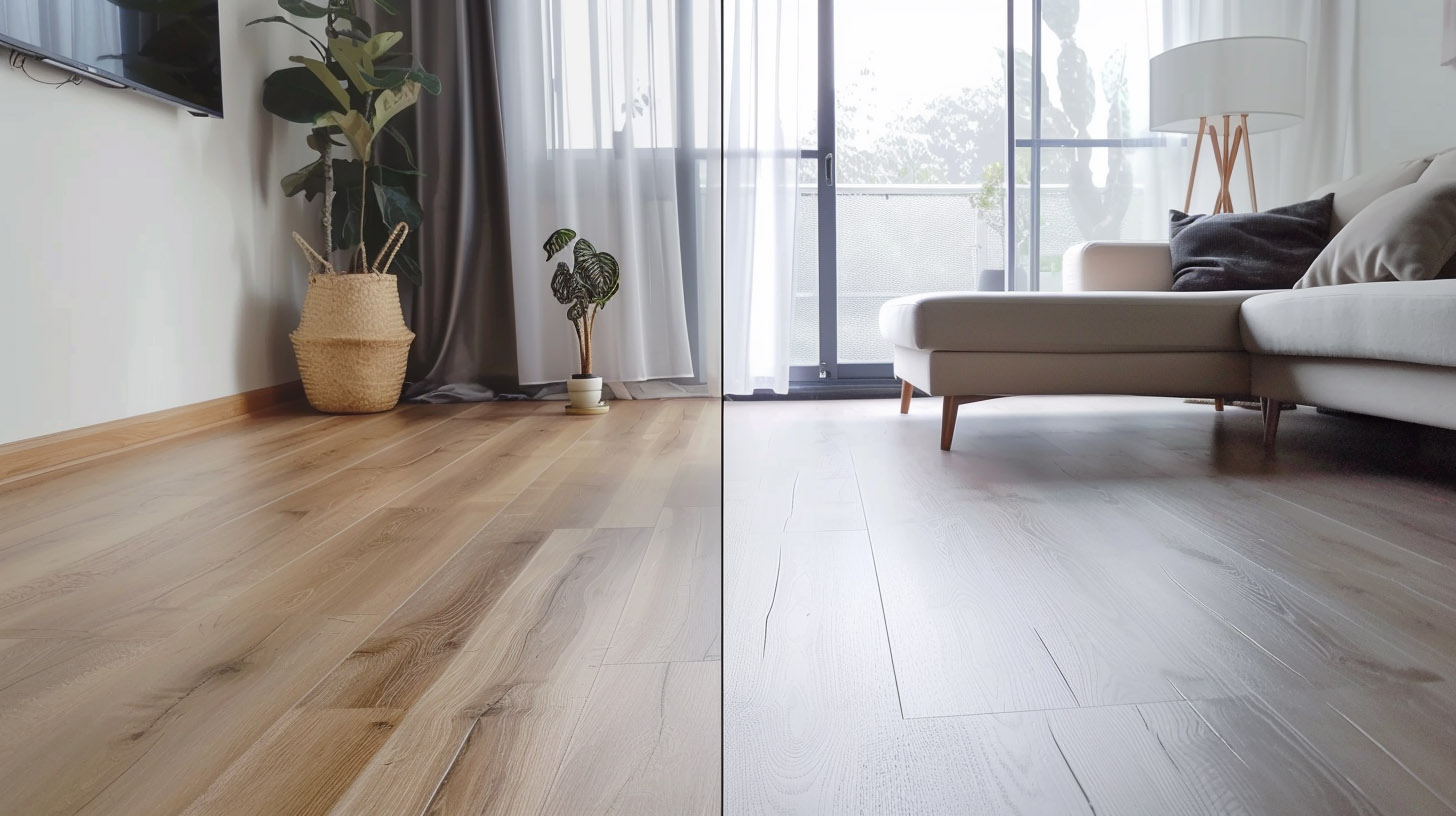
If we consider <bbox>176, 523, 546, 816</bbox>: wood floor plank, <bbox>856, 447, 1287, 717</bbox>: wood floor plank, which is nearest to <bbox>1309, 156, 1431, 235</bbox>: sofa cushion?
<bbox>856, 447, 1287, 717</bbox>: wood floor plank

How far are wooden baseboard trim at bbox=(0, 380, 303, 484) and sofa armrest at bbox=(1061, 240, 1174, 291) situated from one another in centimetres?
253

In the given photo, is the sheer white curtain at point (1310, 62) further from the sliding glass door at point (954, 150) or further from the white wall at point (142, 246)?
the white wall at point (142, 246)

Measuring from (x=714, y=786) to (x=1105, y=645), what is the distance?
0.49 m

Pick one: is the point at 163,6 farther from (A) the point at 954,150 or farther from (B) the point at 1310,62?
(B) the point at 1310,62

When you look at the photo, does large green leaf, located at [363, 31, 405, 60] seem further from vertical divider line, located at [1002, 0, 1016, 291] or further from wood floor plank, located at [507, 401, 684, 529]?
vertical divider line, located at [1002, 0, 1016, 291]

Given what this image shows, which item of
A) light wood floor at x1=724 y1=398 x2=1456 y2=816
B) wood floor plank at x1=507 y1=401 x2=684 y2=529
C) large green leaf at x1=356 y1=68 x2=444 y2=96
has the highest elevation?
large green leaf at x1=356 y1=68 x2=444 y2=96

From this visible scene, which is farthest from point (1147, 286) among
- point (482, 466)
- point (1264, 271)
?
point (482, 466)

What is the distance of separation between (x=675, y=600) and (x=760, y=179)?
266 centimetres

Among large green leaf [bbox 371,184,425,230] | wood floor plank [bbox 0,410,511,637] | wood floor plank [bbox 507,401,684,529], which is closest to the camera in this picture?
wood floor plank [bbox 0,410,511,637]

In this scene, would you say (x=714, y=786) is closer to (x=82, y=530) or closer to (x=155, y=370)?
(x=82, y=530)

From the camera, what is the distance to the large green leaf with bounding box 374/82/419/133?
10.00ft

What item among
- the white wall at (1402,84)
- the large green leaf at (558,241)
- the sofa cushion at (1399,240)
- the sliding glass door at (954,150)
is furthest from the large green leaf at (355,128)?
the white wall at (1402,84)

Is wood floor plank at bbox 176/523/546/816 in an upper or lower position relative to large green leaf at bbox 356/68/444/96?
lower

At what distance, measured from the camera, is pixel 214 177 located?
2799 mm
